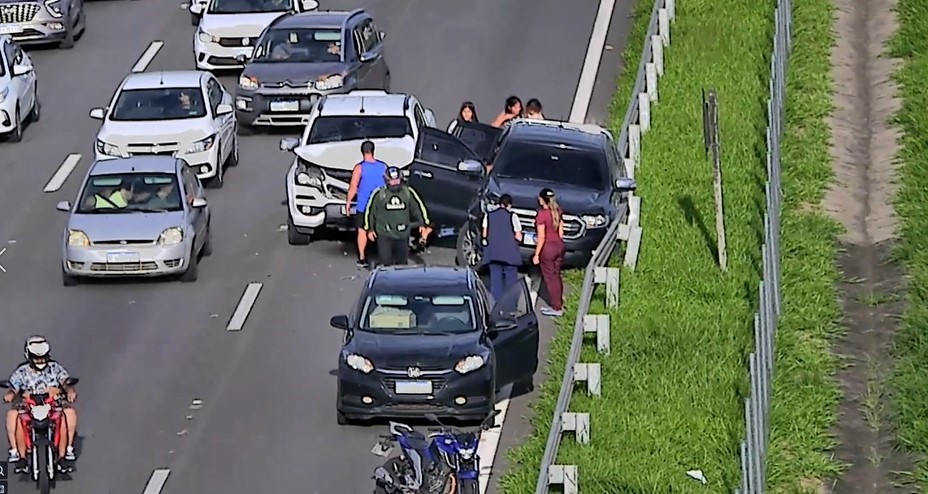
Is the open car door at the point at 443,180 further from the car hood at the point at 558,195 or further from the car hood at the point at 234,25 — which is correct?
the car hood at the point at 234,25

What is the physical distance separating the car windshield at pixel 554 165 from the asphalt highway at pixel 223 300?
5.06 ft

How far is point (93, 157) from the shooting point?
104ft

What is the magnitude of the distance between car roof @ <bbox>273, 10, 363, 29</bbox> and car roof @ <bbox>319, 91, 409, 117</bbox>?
4614 mm

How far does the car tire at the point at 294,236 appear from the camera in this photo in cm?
2697

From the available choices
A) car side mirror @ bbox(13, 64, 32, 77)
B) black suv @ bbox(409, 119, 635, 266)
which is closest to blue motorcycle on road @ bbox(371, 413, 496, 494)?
black suv @ bbox(409, 119, 635, 266)

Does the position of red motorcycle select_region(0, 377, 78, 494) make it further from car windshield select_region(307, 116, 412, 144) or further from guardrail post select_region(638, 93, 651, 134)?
guardrail post select_region(638, 93, 651, 134)

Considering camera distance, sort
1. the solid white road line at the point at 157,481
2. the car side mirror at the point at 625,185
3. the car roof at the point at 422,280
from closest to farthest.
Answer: the solid white road line at the point at 157,481
the car roof at the point at 422,280
the car side mirror at the point at 625,185

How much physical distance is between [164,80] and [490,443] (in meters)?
12.3

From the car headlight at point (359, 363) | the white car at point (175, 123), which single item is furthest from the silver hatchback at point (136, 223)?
the car headlight at point (359, 363)

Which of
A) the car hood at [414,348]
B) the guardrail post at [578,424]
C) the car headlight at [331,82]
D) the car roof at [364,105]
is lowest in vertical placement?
the guardrail post at [578,424]

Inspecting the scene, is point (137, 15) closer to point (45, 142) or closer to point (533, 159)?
point (45, 142)

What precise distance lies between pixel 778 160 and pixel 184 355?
9.26 metres

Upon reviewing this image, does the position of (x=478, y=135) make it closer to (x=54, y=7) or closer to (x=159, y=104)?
(x=159, y=104)

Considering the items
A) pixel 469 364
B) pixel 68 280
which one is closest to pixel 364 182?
pixel 68 280
